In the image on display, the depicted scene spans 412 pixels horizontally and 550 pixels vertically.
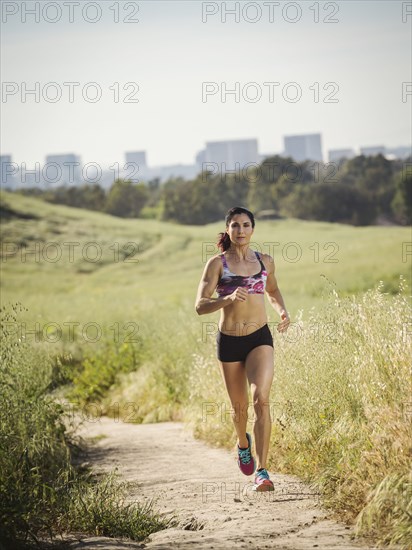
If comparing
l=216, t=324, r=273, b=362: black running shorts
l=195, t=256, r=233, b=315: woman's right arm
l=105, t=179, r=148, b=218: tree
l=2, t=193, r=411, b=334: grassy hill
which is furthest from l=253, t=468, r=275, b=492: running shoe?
l=105, t=179, r=148, b=218: tree

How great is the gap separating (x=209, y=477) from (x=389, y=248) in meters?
29.2

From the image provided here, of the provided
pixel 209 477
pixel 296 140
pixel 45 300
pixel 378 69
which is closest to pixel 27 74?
pixel 45 300

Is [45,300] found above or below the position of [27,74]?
below

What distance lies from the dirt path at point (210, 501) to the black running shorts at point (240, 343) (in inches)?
44.6

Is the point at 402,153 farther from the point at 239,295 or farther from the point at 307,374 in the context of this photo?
the point at 239,295

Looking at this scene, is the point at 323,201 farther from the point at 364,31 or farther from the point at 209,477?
the point at 209,477

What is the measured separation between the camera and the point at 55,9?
20078mm

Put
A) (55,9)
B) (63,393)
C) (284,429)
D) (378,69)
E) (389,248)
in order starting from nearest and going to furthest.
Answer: (284,429)
(63,393)
(55,9)
(378,69)
(389,248)

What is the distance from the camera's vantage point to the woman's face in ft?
23.1

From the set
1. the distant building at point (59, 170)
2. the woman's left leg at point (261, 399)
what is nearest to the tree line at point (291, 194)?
the distant building at point (59, 170)

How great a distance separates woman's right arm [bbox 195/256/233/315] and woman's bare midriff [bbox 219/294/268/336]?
162 millimetres

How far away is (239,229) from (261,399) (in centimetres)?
139

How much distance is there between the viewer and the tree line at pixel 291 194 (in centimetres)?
5324

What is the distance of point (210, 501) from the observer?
705cm
